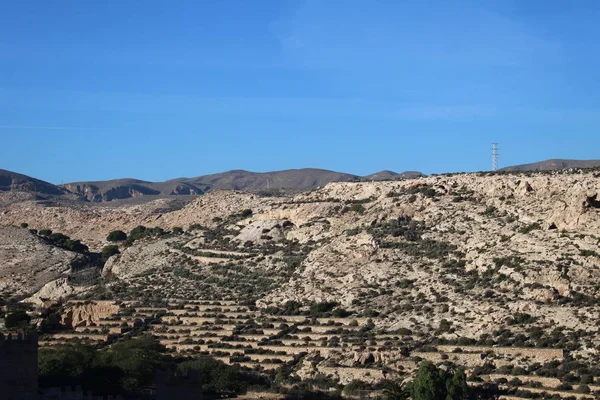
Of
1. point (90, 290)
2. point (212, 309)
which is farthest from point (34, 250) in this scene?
point (212, 309)

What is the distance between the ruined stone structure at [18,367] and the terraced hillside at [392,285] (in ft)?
48.3

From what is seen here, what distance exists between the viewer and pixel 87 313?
60844mm

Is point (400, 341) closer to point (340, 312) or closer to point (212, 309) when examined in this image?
point (340, 312)

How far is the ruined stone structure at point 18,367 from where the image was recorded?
3216 centimetres

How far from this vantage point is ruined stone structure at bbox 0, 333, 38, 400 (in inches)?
1266

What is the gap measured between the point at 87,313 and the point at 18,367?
28547mm

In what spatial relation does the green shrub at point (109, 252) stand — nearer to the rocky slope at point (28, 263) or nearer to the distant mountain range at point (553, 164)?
the rocky slope at point (28, 263)

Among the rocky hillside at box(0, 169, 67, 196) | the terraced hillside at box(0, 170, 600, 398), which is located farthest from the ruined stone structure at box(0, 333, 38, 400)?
the rocky hillside at box(0, 169, 67, 196)

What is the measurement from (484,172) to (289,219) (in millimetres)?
13497

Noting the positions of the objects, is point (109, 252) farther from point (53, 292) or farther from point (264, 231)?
point (264, 231)

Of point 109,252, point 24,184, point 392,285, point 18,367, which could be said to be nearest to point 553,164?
point 109,252

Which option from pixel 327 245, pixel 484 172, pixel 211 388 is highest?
pixel 484 172

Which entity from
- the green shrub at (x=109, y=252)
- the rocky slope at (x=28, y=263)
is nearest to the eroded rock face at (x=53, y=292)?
the rocky slope at (x=28, y=263)

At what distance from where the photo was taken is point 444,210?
6122cm
